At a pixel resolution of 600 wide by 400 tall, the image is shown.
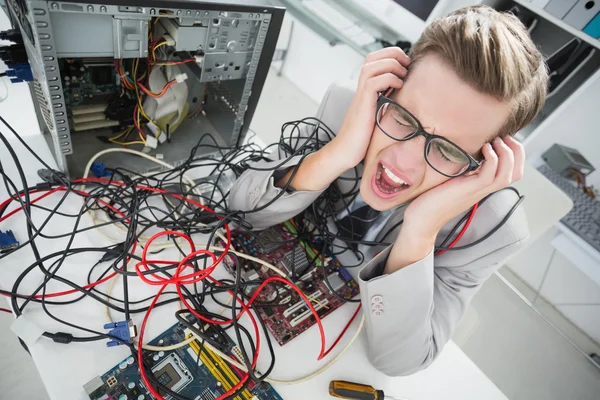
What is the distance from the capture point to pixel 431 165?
28.4 inches

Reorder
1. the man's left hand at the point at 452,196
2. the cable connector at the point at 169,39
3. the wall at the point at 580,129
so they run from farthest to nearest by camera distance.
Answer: the wall at the point at 580,129, the cable connector at the point at 169,39, the man's left hand at the point at 452,196

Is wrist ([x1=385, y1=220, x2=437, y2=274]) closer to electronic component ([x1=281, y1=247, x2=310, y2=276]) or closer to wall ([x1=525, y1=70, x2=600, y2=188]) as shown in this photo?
electronic component ([x1=281, y1=247, x2=310, y2=276])

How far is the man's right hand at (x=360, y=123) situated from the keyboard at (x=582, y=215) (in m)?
1.38

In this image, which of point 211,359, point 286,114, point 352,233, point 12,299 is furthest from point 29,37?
point 286,114

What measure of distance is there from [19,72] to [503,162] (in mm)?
1041

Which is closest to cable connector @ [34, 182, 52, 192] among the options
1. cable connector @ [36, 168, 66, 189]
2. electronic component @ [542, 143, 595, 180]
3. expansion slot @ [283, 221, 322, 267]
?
cable connector @ [36, 168, 66, 189]

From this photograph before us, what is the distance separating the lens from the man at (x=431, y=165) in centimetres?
64

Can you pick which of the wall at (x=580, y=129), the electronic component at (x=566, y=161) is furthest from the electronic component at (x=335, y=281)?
the electronic component at (x=566, y=161)

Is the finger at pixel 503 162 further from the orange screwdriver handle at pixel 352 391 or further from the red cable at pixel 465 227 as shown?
the orange screwdriver handle at pixel 352 391

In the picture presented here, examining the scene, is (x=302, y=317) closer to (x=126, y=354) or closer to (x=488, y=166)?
(x=126, y=354)

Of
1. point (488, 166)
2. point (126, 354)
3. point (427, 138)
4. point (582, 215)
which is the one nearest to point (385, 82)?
point (427, 138)

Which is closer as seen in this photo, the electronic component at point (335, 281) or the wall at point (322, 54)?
the electronic component at point (335, 281)

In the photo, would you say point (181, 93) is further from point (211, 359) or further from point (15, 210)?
point (211, 359)

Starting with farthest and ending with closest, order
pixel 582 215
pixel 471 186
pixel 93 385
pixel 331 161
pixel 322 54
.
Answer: pixel 322 54, pixel 582 215, pixel 331 161, pixel 471 186, pixel 93 385
